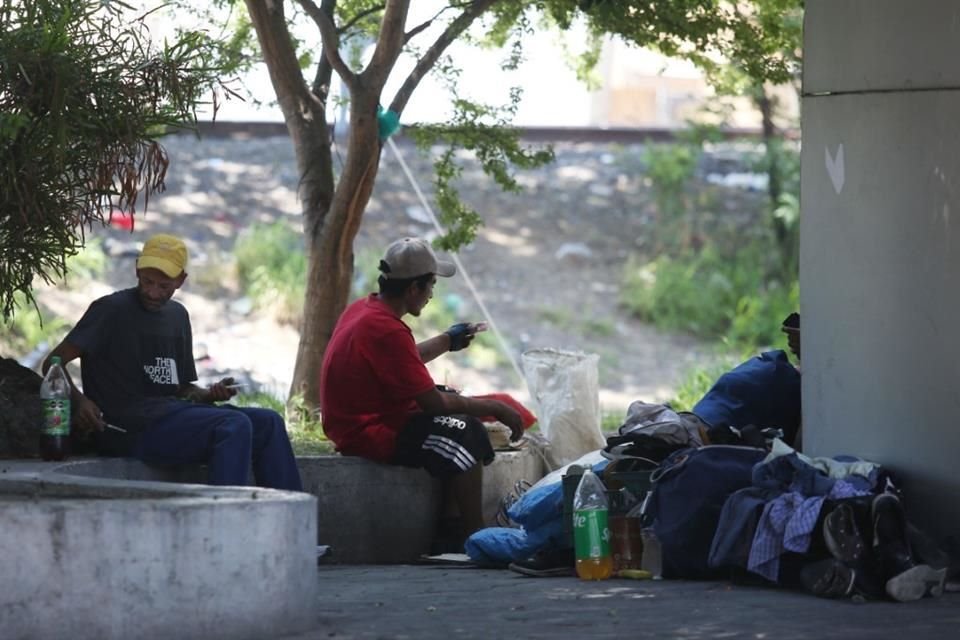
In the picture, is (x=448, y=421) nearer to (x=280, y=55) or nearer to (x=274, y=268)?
(x=280, y=55)

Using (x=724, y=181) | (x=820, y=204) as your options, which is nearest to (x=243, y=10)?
(x=820, y=204)

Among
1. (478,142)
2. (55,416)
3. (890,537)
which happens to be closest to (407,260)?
(55,416)

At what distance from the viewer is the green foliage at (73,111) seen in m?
7.52

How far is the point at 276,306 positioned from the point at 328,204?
7.88m

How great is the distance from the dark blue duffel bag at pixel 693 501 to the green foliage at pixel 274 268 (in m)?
11.6

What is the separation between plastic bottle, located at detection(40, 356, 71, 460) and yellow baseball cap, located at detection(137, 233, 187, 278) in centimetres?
66

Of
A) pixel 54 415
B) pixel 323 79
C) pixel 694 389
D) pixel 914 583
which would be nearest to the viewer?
pixel 914 583

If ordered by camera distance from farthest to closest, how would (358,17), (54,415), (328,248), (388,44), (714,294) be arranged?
(714,294) < (358,17) < (328,248) < (388,44) < (54,415)

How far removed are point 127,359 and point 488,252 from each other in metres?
14.9

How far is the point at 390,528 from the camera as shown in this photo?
9.18 meters

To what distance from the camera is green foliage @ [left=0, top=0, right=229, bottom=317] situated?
7.52 m

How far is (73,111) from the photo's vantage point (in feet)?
25.2

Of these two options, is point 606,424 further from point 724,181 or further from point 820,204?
point 724,181

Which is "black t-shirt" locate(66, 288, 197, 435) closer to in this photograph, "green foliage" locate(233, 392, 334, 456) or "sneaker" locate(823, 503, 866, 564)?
"green foliage" locate(233, 392, 334, 456)
